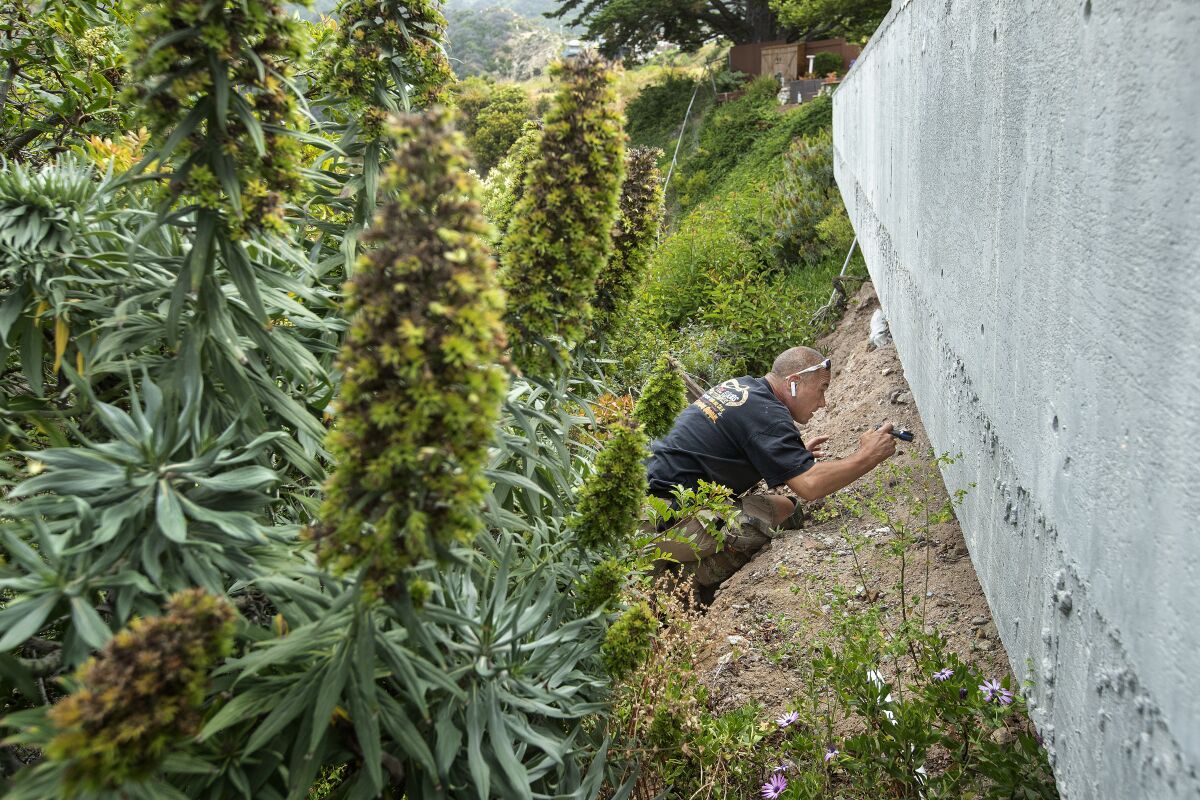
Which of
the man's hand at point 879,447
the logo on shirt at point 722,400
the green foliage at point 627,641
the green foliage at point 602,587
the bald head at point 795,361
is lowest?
the man's hand at point 879,447

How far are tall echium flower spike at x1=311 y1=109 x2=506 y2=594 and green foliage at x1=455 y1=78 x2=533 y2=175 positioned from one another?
32.4 m

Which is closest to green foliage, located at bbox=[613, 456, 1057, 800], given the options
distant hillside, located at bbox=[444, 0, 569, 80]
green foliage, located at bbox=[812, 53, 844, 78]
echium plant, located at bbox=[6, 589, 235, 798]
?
echium plant, located at bbox=[6, 589, 235, 798]

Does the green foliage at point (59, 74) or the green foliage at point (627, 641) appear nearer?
the green foliage at point (627, 641)

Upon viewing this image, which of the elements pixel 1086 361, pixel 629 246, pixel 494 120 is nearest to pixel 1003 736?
pixel 1086 361

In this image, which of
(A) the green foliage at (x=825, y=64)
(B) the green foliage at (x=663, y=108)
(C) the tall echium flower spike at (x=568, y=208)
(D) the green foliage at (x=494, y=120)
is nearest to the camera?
(C) the tall echium flower spike at (x=568, y=208)

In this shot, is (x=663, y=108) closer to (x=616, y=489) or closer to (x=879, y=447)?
(x=879, y=447)

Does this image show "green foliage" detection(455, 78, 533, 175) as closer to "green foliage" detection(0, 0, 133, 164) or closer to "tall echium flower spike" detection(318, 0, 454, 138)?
"green foliage" detection(0, 0, 133, 164)

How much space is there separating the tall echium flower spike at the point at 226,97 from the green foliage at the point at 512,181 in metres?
0.56

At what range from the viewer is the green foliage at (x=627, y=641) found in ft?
7.50

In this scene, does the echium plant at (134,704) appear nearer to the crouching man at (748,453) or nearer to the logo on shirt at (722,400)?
the crouching man at (748,453)

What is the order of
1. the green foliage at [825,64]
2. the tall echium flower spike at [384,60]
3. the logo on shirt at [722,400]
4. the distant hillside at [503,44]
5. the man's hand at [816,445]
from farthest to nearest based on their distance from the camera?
the distant hillside at [503,44], the green foliage at [825,64], the man's hand at [816,445], the logo on shirt at [722,400], the tall echium flower spike at [384,60]

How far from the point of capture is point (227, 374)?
2.15 m

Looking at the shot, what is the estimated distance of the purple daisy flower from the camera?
2.89 m

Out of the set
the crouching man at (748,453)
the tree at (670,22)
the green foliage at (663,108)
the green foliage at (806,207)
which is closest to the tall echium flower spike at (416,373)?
the crouching man at (748,453)
